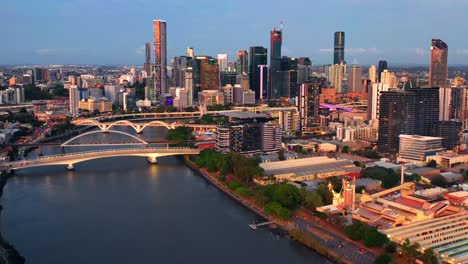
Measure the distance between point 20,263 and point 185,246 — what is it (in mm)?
2128

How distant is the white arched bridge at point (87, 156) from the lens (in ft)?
37.4

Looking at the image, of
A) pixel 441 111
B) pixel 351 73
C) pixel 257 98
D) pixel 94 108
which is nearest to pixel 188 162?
pixel 441 111

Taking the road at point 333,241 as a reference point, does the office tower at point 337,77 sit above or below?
above

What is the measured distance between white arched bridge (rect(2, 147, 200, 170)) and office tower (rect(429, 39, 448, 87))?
12875 millimetres

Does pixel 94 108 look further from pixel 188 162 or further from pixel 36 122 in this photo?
pixel 188 162

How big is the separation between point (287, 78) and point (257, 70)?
7.58 ft

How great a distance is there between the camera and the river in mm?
6809

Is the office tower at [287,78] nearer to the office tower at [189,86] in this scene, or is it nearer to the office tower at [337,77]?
the office tower at [337,77]

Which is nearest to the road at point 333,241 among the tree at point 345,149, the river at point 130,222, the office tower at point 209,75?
the river at point 130,222

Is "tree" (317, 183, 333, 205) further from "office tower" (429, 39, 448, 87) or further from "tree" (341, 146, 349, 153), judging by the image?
"office tower" (429, 39, 448, 87)

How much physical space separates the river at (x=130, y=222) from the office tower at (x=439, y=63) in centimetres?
1419

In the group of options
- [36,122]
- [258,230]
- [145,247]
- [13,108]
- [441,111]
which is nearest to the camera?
[145,247]

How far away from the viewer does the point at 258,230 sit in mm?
7727

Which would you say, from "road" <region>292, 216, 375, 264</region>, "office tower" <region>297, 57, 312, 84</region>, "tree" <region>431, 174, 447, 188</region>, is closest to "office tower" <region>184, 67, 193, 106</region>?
"office tower" <region>297, 57, 312, 84</region>
